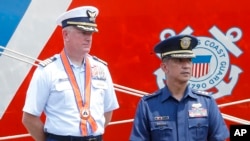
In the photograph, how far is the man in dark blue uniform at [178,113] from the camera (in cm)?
221

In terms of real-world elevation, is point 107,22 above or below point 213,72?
above

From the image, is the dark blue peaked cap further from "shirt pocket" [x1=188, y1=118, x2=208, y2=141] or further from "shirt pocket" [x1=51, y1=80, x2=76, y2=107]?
→ "shirt pocket" [x1=51, y1=80, x2=76, y2=107]

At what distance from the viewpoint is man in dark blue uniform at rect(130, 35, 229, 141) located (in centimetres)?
221

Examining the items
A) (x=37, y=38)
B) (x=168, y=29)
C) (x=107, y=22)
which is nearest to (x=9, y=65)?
(x=37, y=38)

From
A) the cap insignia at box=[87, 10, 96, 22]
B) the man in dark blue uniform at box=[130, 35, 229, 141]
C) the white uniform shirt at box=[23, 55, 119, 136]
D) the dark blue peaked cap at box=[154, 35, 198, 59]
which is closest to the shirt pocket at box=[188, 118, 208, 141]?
the man in dark blue uniform at box=[130, 35, 229, 141]

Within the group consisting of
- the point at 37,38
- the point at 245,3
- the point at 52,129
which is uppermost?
the point at 245,3

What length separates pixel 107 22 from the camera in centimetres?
303

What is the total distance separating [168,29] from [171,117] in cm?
94

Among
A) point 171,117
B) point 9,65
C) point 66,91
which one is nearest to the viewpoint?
point 171,117

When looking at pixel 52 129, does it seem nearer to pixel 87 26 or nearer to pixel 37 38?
pixel 87 26

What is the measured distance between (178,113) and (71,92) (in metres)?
0.54

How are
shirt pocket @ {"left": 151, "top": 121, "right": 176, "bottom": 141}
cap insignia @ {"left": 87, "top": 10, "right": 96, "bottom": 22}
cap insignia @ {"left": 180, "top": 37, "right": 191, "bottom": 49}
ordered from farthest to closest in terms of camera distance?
cap insignia @ {"left": 87, "top": 10, "right": 96, "bottom": 22} < cap insignia @ {"left": 180, "top": 37, "right": 191, "bottom": 49} < shirt pocket @ {"left": 151, "top": 121, "right": 176, "bottom": 141}

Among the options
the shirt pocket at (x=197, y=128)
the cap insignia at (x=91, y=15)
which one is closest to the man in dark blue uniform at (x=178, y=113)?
the shirt pocket at (x=197, y=128)

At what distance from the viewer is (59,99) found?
2.44 metres
